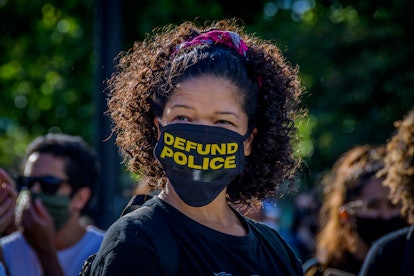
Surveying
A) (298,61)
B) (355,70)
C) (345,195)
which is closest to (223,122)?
(345,195)

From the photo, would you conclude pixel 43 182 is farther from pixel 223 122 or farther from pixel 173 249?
pixel 173 249

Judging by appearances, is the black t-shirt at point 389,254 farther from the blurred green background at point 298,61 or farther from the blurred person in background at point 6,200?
the blurred green background at point 298,61

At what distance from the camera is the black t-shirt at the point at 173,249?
7.93ft

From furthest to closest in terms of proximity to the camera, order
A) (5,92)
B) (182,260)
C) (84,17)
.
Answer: (5,92), (84,17), (182,260)

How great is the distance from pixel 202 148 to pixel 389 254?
176cm

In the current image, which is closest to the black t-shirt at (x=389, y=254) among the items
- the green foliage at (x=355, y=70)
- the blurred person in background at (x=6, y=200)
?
the blurred person in background at (x=6, y=200)

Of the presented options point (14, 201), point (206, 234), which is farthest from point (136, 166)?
point (14, 201)

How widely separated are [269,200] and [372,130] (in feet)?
29.5

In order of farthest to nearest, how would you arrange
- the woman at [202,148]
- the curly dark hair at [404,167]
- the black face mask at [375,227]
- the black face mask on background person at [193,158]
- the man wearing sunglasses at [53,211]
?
the black face mask at [375,227]
the man wearing sunglasses at [53,211]
the curly dark hair at [404,167]
the black face mask on background person at [193,158]
the woman at [202,148]

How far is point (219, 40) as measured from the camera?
2961 mm

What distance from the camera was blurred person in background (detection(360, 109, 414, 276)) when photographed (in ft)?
13.4

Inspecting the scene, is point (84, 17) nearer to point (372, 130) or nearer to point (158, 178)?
point (372, 130)

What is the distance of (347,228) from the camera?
5.62 metres

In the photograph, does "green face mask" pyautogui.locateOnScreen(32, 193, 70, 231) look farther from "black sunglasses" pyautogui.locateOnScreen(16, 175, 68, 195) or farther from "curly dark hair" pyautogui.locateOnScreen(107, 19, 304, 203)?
"curly dark hair" pyautogui.locateOnScreen(107, 19, 304, 203)
